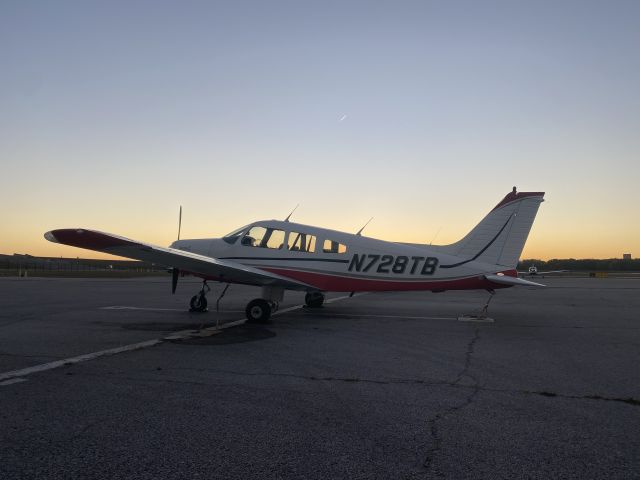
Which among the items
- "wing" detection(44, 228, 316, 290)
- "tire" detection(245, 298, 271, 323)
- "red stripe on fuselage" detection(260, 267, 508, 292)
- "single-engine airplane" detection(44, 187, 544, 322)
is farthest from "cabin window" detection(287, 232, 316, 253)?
"tire" detection(245, 298, 271, 323)

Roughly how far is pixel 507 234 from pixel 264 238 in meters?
6.76

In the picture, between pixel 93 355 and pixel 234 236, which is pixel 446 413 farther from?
pixel 234 236

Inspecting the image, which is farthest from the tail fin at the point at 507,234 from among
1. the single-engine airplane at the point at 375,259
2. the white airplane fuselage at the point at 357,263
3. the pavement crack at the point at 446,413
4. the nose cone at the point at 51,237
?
the nose cone at the point at 51,237

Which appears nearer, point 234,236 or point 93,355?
point 93,355

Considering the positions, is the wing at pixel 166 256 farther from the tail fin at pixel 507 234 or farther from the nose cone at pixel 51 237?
the tail fin at pixel 507 234

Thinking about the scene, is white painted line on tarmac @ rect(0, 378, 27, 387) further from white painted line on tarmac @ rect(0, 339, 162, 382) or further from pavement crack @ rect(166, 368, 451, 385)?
pavement crack @ rect(166, 368, 451, 385)

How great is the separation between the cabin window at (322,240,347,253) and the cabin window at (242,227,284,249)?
4.06 feet

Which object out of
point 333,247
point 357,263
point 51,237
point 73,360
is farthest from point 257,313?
point 73,360

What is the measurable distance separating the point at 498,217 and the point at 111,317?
10.8 metres

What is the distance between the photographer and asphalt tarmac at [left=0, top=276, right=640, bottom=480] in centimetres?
340

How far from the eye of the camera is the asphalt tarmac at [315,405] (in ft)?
11.2

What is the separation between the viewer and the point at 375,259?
13.1 metres

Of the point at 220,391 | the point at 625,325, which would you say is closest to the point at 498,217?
the point at 625,325

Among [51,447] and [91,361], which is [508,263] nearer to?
[91,361]
